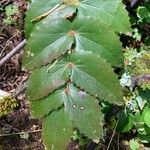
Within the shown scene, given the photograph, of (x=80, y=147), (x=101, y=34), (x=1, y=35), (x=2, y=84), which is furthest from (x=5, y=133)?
(x=101, y=34)

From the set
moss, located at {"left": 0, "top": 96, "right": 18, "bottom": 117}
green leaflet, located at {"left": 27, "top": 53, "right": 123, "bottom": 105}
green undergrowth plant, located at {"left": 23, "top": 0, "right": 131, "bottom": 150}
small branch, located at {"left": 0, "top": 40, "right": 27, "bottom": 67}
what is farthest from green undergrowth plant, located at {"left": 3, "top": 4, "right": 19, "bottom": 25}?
green leaflet, located at {"left": 27, "top": 53, "right": 123, "bottom": 105}

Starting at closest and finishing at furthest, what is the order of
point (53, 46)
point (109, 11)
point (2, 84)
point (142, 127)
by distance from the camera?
1. point (53, 46)
2. point (109, 11)
3. point (142, 127)
4. point (2, 84)

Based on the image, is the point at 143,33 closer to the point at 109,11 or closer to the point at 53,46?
the point at 109,11

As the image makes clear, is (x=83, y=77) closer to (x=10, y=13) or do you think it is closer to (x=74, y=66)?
(x=74, y=66)

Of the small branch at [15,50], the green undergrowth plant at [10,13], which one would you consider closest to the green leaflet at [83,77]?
the small branch at [15,50]

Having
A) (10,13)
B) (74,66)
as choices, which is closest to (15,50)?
(10,13)

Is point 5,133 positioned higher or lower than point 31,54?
lower

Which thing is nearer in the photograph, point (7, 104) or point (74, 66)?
point (74, 66)

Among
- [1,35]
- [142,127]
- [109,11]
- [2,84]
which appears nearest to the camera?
[109,11]
